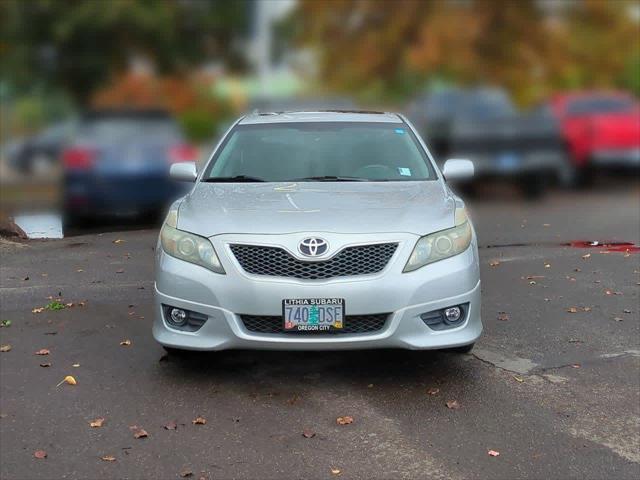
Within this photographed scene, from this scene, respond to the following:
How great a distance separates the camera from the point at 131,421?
15.7ft

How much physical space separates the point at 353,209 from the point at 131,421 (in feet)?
5.98

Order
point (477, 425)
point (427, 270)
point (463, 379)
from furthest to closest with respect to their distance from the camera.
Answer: point (463, 379) → point (427, 270) → point (477, 425)

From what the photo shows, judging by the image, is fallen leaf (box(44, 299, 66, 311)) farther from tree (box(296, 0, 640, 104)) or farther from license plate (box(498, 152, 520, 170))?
tree (box(296, 0, 640, 104))

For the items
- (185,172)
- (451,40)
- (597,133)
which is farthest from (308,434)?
(451,40)

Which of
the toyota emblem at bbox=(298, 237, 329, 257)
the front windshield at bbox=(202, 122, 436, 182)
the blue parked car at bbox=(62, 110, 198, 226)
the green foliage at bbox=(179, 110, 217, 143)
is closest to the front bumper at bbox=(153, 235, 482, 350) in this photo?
the toyota emblem at bbox=(298, 237, 329, 257)

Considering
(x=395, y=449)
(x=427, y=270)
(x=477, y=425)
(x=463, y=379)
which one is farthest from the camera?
(x=463, y=379)

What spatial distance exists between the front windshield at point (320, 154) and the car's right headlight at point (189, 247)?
1042 millimetres

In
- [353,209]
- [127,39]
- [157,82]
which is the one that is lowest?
[157,82]

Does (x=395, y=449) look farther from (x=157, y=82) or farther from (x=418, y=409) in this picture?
(x=157, y=82)

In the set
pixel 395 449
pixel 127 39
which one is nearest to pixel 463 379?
pixel 395 449

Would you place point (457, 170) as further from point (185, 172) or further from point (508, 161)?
point (508, 161)

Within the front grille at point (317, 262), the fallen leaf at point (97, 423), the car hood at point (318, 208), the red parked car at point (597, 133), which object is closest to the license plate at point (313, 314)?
the front grille at point (317, 262)

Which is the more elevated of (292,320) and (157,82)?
(292,320)

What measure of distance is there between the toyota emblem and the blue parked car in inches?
265
